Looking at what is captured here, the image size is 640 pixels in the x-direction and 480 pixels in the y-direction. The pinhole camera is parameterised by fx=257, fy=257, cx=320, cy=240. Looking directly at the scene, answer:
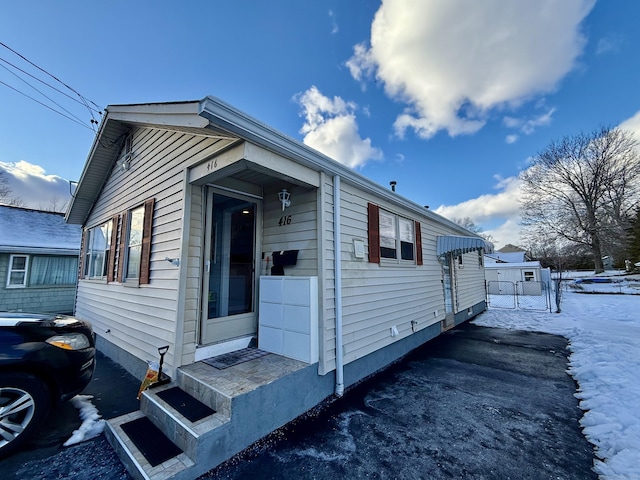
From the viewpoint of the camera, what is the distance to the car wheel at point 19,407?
2.20 m

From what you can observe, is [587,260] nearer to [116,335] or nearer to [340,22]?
[340,22]

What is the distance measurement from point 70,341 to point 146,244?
4.99 ft

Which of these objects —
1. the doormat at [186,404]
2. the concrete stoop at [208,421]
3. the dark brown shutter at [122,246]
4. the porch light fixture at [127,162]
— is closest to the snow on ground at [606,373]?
the concrete stoop at [208,421]

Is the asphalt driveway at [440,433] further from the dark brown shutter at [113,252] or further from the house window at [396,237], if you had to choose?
the dark brown shutter at [113,252]

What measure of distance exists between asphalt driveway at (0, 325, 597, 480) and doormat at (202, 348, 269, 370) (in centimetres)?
90

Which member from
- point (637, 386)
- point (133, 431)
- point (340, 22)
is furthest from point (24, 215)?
point (637, 386)

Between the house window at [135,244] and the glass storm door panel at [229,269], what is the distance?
1.57 metres

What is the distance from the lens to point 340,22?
6414 mm

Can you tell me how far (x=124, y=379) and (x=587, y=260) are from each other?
158ft

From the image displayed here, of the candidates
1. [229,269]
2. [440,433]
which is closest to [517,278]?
[440,433]

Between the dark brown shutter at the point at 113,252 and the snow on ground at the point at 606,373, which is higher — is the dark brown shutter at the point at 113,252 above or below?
above

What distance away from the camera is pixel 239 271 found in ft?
12.5

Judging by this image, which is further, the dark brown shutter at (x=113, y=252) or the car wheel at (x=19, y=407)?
the dark brown shutter at (x=113, y=252)

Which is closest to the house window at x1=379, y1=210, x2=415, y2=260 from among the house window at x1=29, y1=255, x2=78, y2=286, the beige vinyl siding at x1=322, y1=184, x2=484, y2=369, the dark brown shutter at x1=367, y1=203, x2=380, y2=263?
the beige vinyl siding at x1=322, y1=184, x2=484, y2=369
